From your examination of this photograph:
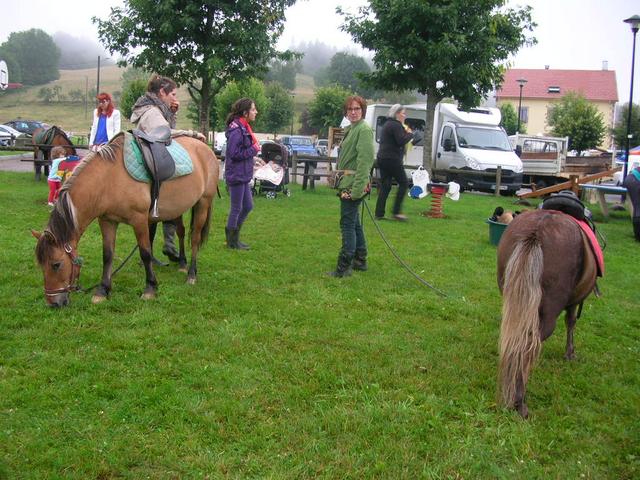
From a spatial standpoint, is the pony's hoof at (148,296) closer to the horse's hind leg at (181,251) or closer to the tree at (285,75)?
the horse's hind leg at (181,251)

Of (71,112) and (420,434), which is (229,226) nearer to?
(420,434)

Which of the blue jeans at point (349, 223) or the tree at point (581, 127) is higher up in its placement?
the tree at point (581, 127)

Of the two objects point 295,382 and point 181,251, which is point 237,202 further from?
point 295,382

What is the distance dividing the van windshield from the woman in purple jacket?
41.7 ft

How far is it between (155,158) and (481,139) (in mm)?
15979

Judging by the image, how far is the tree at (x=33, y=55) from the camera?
4996 inches

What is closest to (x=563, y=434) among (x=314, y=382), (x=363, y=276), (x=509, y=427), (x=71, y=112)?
(x=509, y=427)

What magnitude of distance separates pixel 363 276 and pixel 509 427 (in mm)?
3459

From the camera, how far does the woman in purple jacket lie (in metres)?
7.63

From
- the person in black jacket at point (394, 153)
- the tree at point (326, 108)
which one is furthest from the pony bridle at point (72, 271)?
the tree at point (326, 108)

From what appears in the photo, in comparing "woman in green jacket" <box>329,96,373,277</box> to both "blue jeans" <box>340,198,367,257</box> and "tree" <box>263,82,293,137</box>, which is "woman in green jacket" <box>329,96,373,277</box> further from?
"tree" <box>263,82,293,137</box>

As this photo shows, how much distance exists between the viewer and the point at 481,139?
19.4 m

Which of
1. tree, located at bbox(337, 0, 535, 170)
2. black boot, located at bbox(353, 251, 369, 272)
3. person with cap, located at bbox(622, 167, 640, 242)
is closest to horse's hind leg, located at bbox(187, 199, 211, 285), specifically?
black boot, located at bbox(353, 251, 369, 272)

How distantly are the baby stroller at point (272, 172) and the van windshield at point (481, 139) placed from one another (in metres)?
7.51
